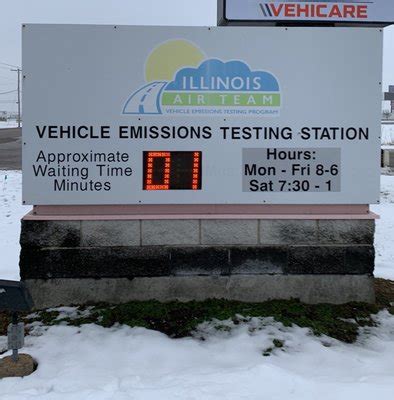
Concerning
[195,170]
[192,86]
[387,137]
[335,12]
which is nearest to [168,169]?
[195,170]

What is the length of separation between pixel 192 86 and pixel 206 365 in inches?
113

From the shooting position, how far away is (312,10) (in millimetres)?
6102

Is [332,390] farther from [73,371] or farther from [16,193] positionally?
[16,193]

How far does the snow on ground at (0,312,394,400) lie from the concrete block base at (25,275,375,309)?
0.59m

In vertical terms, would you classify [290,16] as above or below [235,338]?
above

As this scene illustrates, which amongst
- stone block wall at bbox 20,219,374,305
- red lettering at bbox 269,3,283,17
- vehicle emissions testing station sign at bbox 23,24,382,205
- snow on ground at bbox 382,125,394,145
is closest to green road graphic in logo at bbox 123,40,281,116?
vehicle emissions testing station sign at bbox 23,24,382,205

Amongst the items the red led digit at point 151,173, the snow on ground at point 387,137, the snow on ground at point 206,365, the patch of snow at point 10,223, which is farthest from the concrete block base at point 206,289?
the snow on ground at point 387,137

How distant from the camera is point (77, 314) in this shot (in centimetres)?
555

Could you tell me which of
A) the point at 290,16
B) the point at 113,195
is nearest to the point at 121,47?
the point at 113,195

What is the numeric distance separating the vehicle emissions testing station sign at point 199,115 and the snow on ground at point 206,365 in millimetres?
1408

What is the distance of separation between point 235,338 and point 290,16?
3.58 m

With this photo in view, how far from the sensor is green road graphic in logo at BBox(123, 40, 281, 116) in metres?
5.71

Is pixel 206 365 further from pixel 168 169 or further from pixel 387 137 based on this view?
pixel 387 137

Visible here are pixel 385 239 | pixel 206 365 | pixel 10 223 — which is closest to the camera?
pixel 206 365
